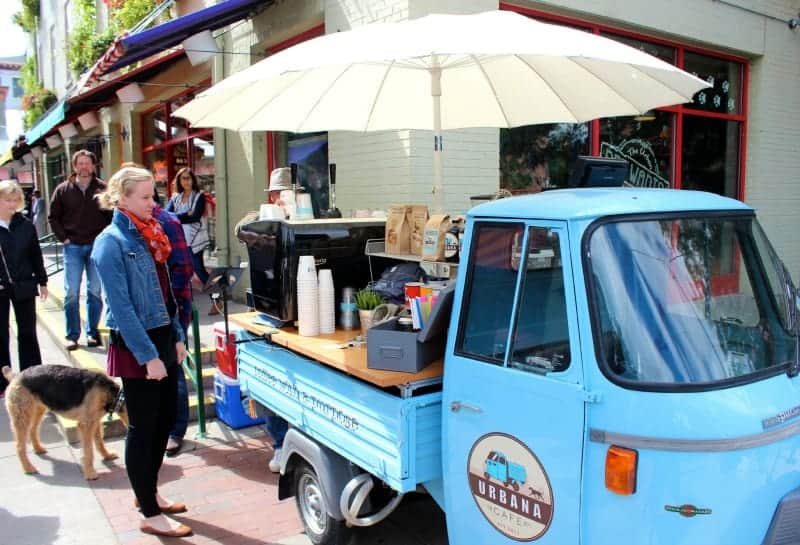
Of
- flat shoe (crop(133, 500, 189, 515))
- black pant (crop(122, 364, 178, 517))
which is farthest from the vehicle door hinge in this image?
flat shoe (crop(133, 500, 189, 515))

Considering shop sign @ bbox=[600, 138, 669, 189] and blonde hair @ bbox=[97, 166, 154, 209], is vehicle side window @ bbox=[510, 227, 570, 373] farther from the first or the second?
shop sign @ bbox=[600, 138, 669, 189]

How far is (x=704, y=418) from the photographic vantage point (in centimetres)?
194

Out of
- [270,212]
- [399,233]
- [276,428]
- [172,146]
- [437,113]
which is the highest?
[172,146]

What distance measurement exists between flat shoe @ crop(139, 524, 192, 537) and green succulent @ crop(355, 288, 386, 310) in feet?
4.98

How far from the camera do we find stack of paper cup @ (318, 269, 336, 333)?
11.4 feet

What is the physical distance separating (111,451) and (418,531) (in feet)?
7.95

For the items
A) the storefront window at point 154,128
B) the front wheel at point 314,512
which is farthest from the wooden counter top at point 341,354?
the storefront window at point 154,128

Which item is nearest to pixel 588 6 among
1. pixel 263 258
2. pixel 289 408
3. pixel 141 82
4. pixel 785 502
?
pixel 263 258

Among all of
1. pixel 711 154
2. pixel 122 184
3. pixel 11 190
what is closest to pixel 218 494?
pixel 122 184

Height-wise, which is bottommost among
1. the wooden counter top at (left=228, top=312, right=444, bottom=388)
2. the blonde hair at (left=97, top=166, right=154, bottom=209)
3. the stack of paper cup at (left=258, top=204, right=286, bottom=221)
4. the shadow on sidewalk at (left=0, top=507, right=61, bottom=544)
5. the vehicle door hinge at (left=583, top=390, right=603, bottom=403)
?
the shadow on sidewalk at (left=0, top=507, right=61, bottom=544)

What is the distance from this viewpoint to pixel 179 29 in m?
6.37

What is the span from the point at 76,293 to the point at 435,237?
4.46 meters

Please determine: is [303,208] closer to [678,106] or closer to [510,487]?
[510,487]

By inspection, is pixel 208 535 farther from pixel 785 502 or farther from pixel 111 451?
pixel 785 502
